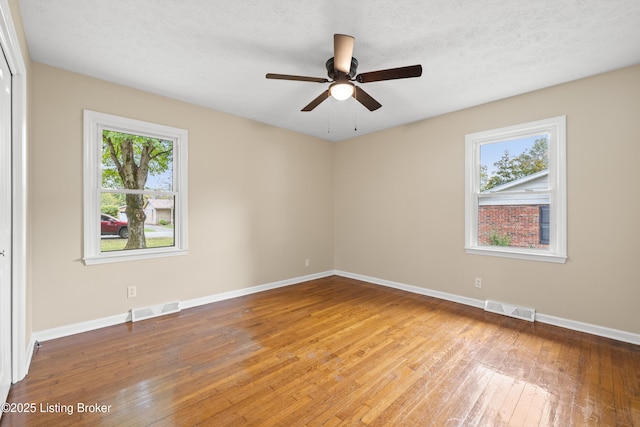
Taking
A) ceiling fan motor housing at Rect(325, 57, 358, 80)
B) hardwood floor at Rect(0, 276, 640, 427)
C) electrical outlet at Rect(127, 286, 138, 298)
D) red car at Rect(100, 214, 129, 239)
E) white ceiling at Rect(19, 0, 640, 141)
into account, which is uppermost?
white ceiling at Rect(19, 0, 640, 141)

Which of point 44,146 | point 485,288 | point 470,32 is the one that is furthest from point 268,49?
point 485,288

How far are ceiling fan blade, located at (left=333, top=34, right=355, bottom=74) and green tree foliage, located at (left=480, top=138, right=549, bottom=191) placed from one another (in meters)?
2.54

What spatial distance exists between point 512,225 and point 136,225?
460 cm

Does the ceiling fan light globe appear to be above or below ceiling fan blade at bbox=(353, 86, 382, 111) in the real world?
below

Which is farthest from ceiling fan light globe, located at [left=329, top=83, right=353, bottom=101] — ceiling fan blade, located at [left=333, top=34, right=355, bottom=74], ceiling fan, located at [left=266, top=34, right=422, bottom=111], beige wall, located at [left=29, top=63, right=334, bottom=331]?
beige wall, located at [left=29, top=63, right=334, bottom=331]

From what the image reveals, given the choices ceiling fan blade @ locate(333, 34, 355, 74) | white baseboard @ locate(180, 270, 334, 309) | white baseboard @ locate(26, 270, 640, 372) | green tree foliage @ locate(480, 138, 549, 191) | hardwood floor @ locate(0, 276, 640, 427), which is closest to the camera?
hardwood floor @ locate(0, 276, 640, 427)

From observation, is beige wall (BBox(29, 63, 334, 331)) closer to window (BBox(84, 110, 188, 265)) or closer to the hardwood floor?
window (BBox(84, 110, 188, 265))

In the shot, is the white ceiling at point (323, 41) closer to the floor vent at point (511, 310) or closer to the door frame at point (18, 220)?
the door frame at point (18, 220)

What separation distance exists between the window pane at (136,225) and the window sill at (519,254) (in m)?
3.97

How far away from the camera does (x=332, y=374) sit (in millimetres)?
2178

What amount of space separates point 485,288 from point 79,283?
15.5 feet

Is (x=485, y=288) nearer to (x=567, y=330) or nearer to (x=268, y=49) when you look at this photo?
(x=567, y=330)

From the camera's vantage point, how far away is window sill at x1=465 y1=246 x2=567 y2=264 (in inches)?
123

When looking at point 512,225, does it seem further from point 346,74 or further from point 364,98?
point 346,74
